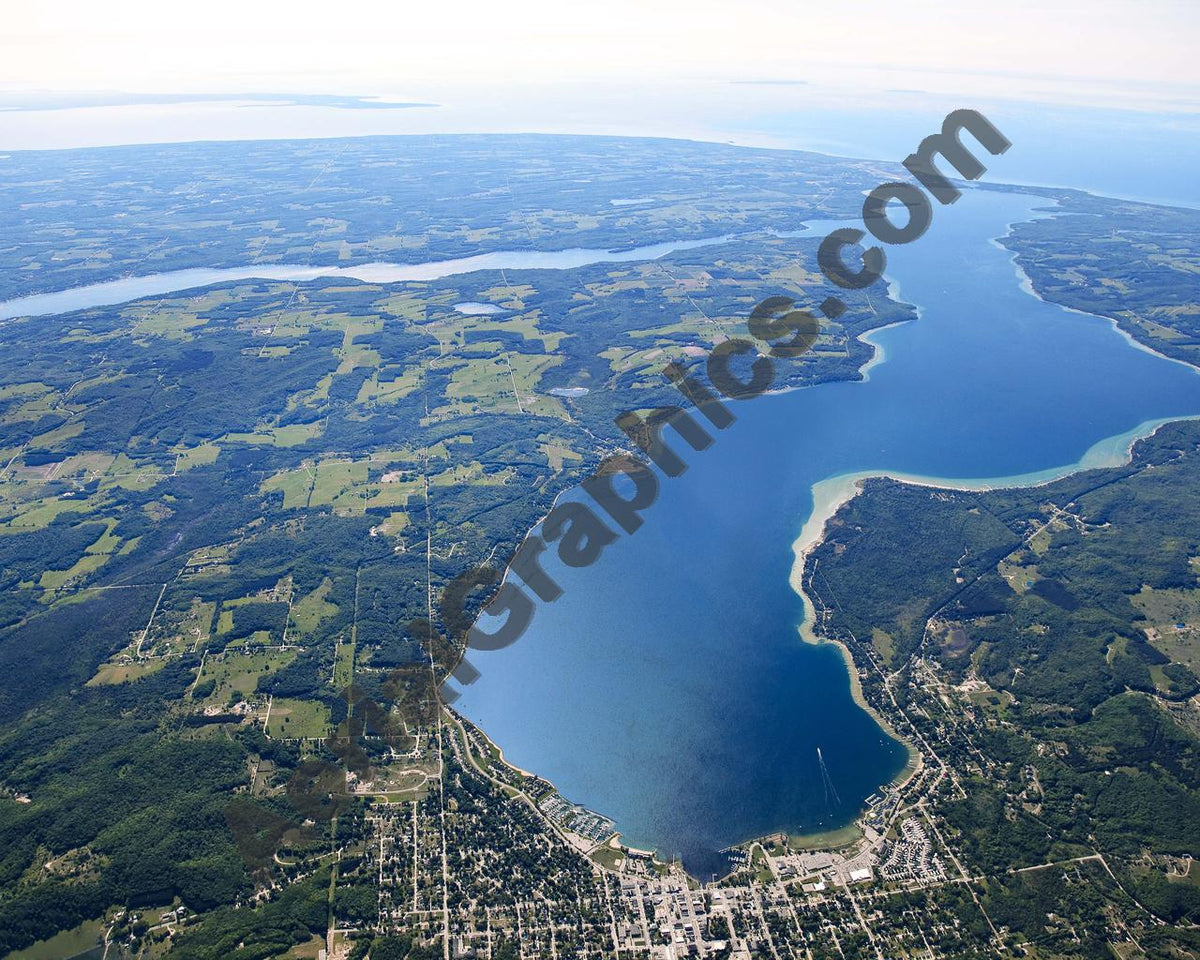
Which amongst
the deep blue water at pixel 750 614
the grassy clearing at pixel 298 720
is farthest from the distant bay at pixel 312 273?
the grassy clearing at pixel 298 720

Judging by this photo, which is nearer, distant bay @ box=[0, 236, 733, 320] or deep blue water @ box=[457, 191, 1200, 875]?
deep blue water @ box=[457, 191, 1200, 875]

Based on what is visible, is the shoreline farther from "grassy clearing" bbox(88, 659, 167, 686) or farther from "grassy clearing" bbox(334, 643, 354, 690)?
"grassy clearing" bbox(88, 659, 167, 686)

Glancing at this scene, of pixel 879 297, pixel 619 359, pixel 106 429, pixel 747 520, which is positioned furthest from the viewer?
pixel 879 297

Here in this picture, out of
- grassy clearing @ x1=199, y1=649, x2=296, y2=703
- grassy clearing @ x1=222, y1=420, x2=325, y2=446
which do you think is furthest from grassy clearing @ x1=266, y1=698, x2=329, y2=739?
grassy clearing @ x1=222, y1=420, x2=325, y2=446

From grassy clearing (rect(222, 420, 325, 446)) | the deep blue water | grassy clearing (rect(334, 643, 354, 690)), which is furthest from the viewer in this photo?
grassy clearing (rect(222, 420, 325, 446))

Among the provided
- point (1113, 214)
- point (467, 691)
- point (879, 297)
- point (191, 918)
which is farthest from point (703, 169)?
point (191, 918)

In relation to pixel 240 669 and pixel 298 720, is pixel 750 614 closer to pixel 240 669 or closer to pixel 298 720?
pixel 298 720

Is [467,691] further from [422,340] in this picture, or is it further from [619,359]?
[422,340]

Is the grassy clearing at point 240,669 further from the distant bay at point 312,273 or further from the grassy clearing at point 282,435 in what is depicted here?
the distant bay at point 312,273

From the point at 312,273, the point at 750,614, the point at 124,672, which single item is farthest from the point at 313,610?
the point at 312,273

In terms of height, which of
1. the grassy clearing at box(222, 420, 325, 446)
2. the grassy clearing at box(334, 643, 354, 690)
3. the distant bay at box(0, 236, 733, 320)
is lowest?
the distant bay at box(0, 236, 733, 320)
